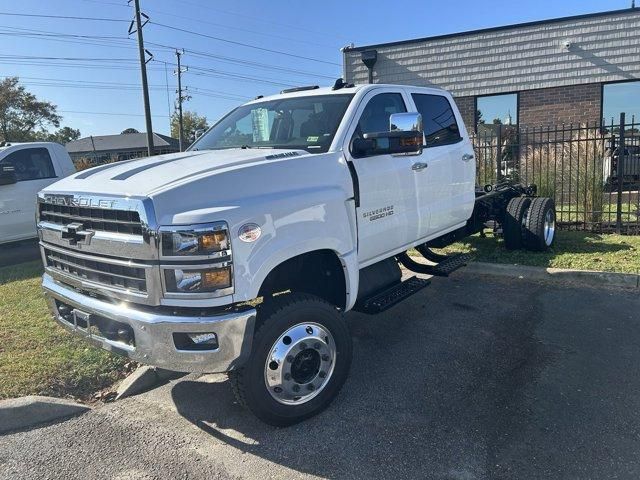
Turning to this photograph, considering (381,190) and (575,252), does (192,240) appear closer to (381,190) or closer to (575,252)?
(381,190)

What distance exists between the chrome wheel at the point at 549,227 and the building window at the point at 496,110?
8619mm

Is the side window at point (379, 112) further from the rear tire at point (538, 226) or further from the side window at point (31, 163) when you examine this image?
the side window at point (31, 163)

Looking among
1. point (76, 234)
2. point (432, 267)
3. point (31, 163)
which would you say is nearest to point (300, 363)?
point (76, 234)

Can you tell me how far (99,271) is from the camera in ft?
10.6

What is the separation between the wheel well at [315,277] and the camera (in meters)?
3.63

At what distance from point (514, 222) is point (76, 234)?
5898 mm

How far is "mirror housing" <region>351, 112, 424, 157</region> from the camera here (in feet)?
12.4

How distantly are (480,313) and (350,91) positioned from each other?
8.76 feet

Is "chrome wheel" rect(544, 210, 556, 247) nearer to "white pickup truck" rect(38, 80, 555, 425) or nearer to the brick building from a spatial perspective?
"white pickup truck" rect(38, 80, 555, 425)

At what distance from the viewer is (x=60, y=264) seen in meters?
3.65

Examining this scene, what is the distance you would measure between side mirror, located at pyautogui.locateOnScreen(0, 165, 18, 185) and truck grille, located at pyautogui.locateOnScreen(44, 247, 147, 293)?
5350mm

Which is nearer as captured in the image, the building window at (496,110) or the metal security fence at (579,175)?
the metal security fence at (579,175)

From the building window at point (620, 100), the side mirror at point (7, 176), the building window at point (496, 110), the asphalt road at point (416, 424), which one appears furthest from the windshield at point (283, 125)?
the building window at point (620, 100)

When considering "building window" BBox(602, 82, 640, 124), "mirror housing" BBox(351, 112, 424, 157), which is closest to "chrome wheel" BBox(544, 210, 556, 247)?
"mirror housing" BBox(351, 112, 424, 157)
